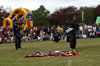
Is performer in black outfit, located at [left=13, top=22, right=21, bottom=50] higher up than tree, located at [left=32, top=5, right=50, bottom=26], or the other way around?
tree, located at [left=32, top=5, right=50, bottom=26]

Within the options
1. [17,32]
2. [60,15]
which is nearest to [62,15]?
[60,15]

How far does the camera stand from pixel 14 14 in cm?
4325

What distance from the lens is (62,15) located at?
281ft

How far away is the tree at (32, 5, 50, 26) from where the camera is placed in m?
85.4

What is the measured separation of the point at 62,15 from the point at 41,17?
766 centimetres

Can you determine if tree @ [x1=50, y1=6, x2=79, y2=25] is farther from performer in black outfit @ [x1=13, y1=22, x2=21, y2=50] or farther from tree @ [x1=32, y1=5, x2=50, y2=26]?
performer in black outfit @ [x1=13, y1=22, x2=21, y2=50]

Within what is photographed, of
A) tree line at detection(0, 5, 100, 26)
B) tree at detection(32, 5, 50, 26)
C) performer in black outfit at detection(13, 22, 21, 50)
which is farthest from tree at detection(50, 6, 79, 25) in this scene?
performer in black outfit at detection(13, 22, 21, 50)

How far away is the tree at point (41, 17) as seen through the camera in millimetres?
85425

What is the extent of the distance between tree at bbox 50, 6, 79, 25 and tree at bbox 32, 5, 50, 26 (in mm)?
1915

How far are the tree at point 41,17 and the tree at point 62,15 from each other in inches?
75.4

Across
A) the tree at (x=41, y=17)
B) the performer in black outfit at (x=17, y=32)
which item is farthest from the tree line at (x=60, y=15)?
the performer in black outfit at (x=17, y=32)

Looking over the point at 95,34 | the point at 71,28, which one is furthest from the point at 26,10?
the point at 71,28

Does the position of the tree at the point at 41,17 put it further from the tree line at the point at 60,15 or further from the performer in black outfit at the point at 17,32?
the performer in black outfit at the point at 17,32

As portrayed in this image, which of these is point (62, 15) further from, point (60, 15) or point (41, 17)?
point (41, 17)
